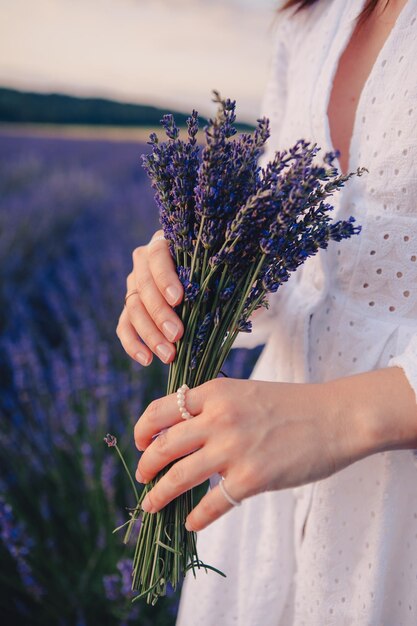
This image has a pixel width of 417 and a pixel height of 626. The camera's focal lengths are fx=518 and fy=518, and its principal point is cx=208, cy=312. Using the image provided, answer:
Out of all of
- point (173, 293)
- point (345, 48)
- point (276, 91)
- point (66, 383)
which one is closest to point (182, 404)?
point (173, 293)

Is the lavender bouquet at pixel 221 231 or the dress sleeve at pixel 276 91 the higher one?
the dress sleeve at pixel 276 91

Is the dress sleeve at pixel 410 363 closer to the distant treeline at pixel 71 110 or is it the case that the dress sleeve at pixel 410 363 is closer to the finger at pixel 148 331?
the finger at pixel 148 331

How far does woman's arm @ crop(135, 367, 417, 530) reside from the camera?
0.51 m

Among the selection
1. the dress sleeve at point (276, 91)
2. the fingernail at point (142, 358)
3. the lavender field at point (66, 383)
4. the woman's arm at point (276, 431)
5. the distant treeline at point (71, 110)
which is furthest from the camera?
the distant treeline at point (71, 110)

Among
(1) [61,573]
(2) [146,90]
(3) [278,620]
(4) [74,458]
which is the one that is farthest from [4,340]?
(3) [278,620]

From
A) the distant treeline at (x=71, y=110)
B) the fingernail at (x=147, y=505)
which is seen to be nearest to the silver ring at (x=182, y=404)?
the fingernail at (x=147, y=505)

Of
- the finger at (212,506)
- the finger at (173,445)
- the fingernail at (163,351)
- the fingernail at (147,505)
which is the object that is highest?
the fingernail at (163,351)

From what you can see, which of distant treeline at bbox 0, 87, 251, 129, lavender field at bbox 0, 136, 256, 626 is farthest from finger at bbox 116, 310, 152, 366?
distant treeline at bbox 0, 87, 251, 129

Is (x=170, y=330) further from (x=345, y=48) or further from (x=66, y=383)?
(x=66, y=383)

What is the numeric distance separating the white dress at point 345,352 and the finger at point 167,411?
0.72 ft

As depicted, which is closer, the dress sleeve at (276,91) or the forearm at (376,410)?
the forearm at (376,410)

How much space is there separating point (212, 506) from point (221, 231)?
0.94 feet

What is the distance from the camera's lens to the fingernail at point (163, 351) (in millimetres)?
592

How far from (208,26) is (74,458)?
1.67m
